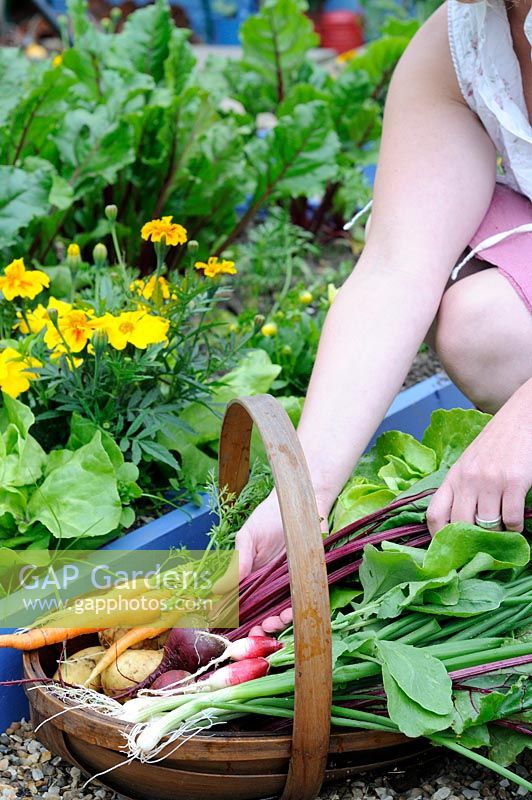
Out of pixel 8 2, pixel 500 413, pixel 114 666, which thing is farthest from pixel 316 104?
pixel 8 2

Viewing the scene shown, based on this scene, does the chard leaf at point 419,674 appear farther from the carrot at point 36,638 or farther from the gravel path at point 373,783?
the carrot at point 36,638

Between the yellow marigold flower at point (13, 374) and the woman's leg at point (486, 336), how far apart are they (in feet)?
2.50

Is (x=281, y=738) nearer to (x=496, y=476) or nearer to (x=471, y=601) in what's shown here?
(x=471, y=601)

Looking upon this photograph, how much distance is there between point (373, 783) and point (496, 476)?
53 cm

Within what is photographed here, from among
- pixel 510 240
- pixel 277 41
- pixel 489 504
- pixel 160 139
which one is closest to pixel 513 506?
pixel 489 504

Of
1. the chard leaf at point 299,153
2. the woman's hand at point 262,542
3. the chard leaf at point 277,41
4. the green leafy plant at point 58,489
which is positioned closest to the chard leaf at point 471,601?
the woman's hand at point 262,542

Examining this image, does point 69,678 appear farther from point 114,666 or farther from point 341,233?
point 341,233

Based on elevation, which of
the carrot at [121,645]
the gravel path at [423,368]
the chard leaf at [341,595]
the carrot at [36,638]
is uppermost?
the carrot at [36,638]

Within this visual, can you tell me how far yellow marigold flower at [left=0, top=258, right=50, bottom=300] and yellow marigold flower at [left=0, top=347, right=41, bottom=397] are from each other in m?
0.11

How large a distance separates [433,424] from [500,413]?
342mm

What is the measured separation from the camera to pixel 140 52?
301 centimetres

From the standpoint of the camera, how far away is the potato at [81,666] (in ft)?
5.12

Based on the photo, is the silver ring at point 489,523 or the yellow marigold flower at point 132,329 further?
the yellow marigold flower at point 132,329

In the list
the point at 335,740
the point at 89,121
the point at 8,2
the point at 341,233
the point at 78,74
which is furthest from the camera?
the point at 8,2
